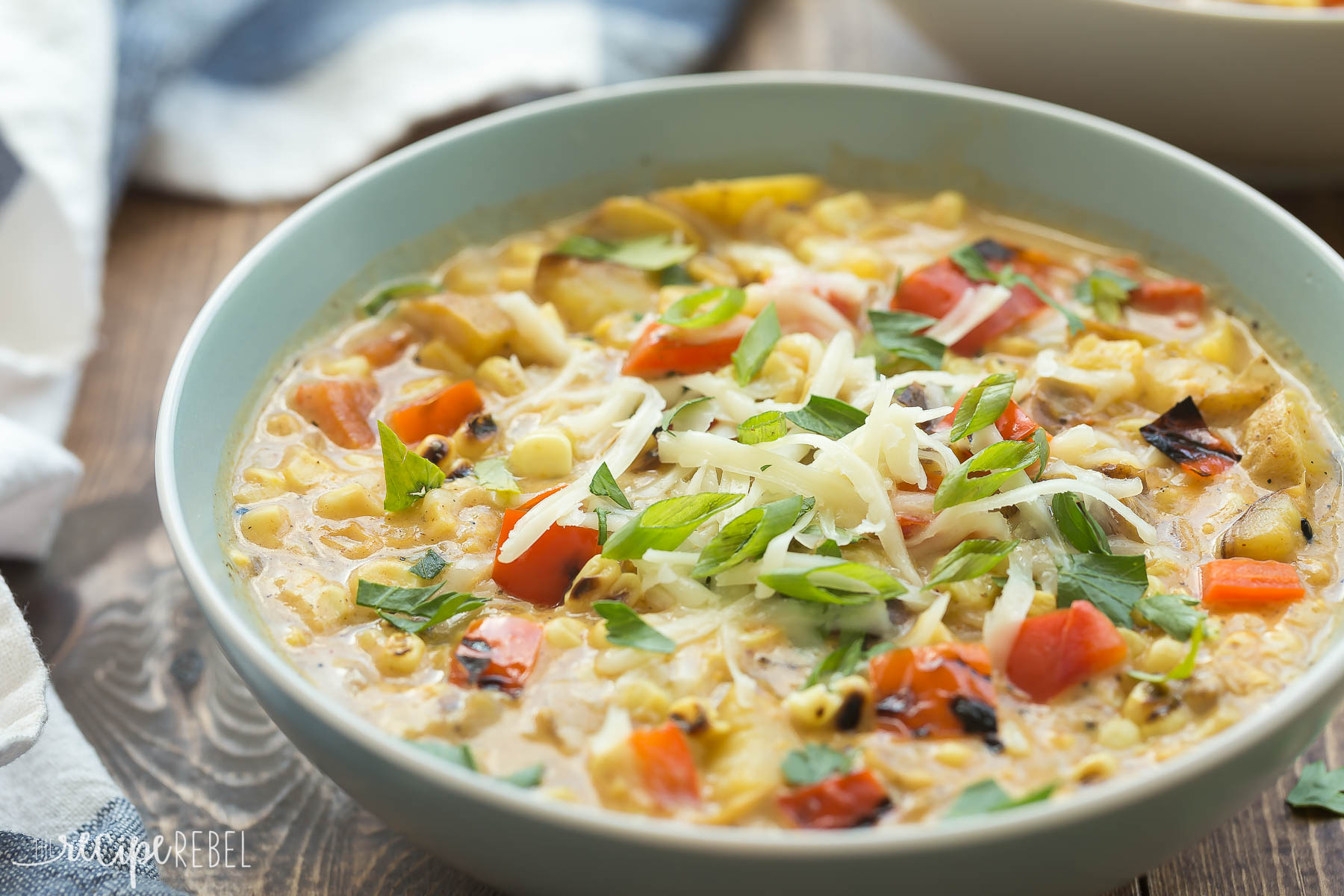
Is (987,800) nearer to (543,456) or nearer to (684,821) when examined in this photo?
(684,821)

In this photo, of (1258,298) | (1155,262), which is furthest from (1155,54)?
(1258,298)

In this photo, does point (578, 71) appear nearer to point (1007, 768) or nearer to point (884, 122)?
point (884, 122)

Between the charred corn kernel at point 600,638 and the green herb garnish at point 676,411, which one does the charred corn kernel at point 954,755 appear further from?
the green herb garnish at point 676,411

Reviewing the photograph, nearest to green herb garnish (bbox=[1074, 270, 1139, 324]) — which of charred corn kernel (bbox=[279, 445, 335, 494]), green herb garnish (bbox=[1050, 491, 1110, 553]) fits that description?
green herb garnish (bbox=[1050, 491, 1110, 553])

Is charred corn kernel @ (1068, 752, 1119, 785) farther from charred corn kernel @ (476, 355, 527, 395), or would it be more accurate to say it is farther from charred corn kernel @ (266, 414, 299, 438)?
charred corn kernel @ (266, 414, 299, 438)

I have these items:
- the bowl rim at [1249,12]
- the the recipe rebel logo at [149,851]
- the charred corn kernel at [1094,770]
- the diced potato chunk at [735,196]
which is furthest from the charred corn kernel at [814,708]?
the bowl rim at [1249,12]

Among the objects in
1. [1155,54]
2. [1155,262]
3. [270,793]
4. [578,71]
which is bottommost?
[270,793]
